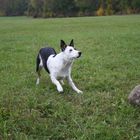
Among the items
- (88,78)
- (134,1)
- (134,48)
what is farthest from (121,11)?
(88,78)

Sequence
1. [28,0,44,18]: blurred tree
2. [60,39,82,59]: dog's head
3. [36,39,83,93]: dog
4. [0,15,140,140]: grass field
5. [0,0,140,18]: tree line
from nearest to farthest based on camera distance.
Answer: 1. [0,15,140,140]: grass field
2. [60,39,82,59]: dog's head
3. [36,39,83,93]: dog
4. [0,0,140,18]: tree line
5. [28,0,44,18]: blurred tree

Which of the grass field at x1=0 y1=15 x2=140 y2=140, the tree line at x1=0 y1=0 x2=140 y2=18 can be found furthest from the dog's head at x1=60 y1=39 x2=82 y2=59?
the tree line at x1=0 y1=0 x2=140 y2=18

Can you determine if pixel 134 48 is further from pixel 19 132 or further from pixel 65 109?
pixel 19 132

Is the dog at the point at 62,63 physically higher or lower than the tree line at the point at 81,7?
higher

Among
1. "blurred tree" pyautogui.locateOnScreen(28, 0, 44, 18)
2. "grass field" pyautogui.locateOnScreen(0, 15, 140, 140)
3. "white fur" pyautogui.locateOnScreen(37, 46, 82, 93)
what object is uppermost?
"white fur" pyautogui.locateOnScreen(37, 46, 82, 93)

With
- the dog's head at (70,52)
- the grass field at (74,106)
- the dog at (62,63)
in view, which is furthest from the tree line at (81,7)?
the dog's head at (70,52)

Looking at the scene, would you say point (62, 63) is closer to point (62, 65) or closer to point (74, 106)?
point (62, 65)

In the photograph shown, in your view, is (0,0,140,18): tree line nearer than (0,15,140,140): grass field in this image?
No

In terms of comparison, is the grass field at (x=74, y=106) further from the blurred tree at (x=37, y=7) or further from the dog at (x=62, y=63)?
the blurred tree at (x=37, y=7)

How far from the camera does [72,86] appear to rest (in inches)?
320

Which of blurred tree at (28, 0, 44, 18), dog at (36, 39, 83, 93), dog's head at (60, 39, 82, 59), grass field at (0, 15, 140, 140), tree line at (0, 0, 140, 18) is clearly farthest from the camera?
blurred tree at (28, 0, 44, 18)

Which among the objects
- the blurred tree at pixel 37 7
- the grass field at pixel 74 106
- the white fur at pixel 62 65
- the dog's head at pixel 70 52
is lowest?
the blurred tree at pixel 37 7

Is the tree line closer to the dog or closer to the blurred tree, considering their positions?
the blurred tree

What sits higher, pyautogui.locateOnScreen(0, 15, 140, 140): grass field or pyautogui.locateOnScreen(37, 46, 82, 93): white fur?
pyautogui.locateOnScreen(37, 46, 82, 93): white fur
